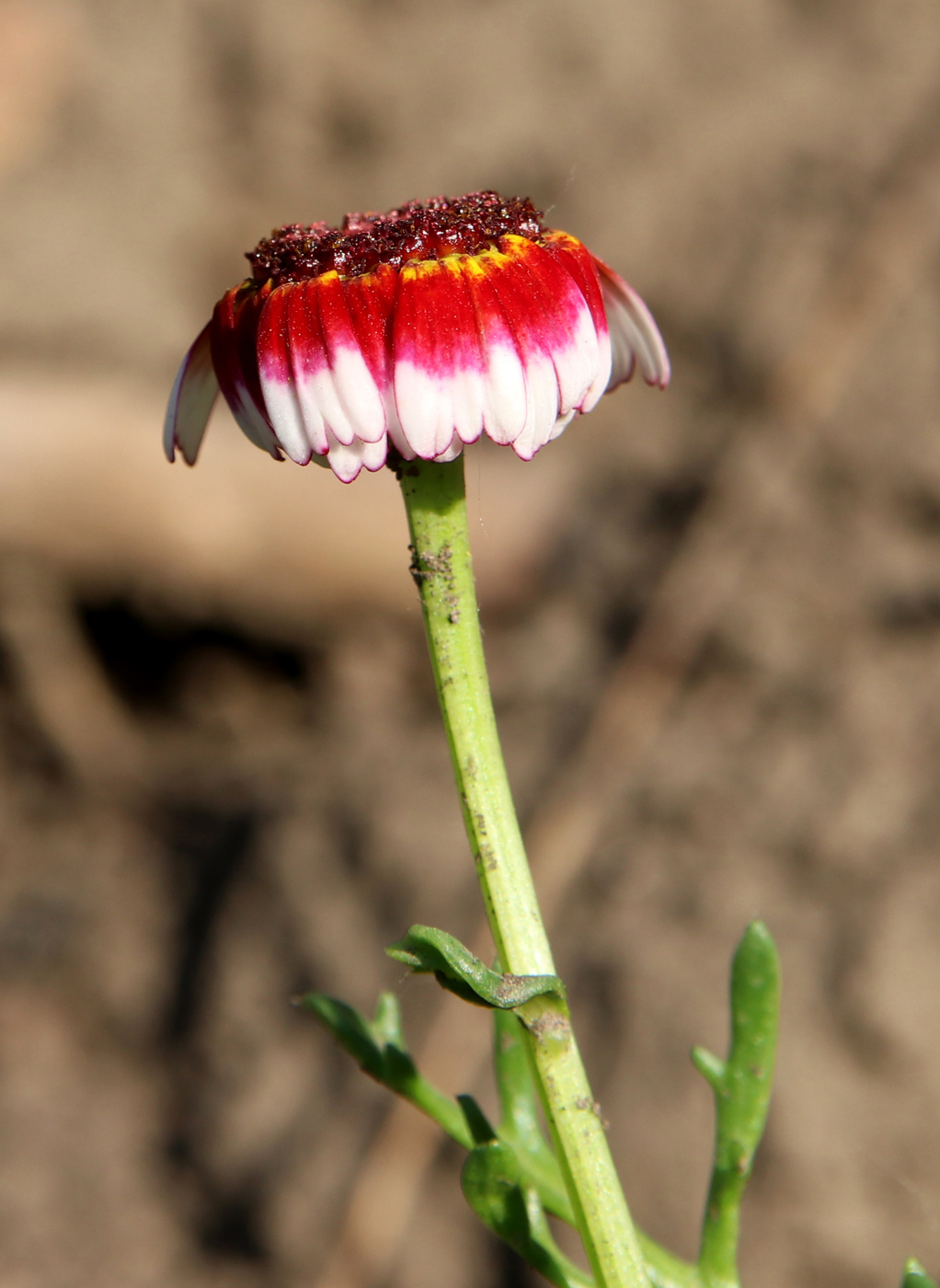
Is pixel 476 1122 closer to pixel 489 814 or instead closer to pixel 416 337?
pixel 489 814

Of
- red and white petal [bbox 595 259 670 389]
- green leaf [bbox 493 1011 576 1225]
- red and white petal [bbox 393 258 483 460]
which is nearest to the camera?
red and white petal [bbox 393 258 483 460]

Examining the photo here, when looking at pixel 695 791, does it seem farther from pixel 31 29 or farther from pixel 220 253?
pixel 31 29

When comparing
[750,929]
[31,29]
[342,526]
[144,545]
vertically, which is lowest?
[750,929]

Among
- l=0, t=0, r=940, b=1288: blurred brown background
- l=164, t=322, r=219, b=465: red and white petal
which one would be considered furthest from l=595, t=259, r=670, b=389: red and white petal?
l=0, t=0, r=940, b=1288: blurred brown background

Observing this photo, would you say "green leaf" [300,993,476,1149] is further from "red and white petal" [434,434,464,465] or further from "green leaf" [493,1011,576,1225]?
"red and white petal" [434,434,464,465]

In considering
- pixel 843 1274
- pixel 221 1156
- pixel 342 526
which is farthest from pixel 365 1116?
pixel 342 526

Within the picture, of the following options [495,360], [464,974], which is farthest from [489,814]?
[495,360]
